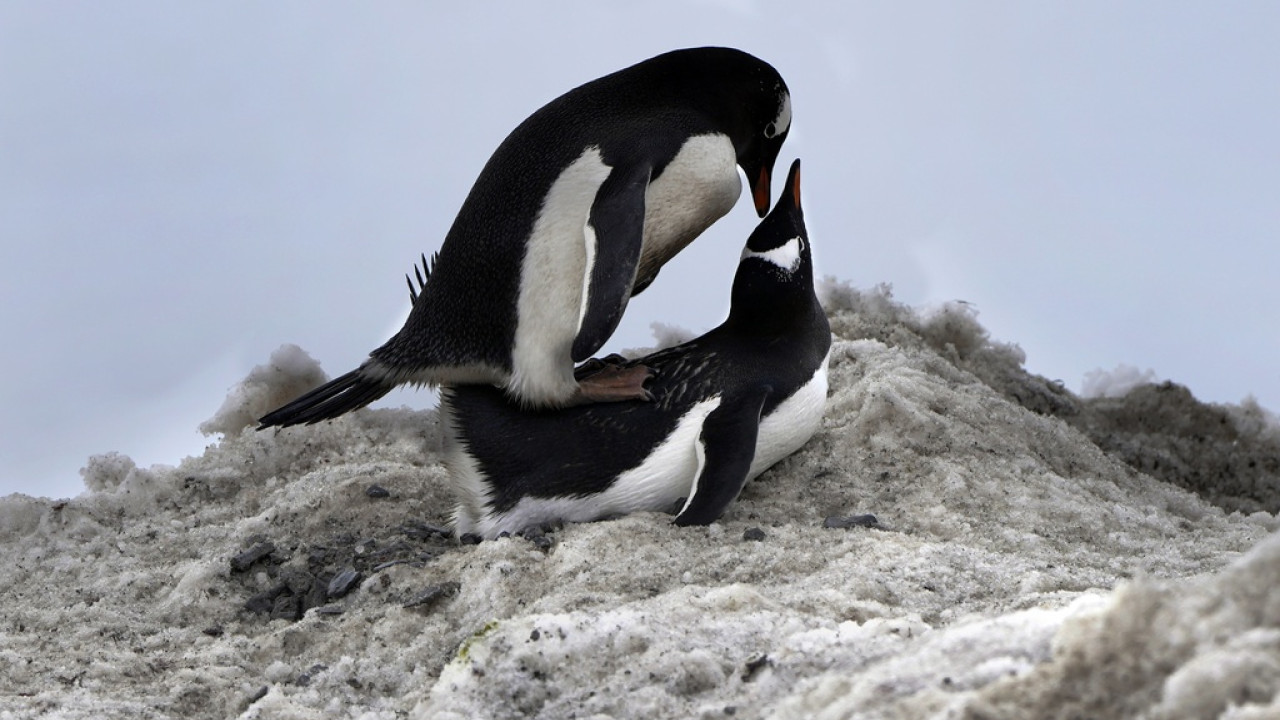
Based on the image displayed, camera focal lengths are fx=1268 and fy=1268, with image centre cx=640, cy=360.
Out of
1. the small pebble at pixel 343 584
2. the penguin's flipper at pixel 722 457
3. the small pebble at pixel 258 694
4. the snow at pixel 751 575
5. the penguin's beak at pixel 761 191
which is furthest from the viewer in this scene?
the penguin's beak at pixel 761 191

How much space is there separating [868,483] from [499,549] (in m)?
1.00

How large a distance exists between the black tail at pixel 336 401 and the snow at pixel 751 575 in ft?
1.16

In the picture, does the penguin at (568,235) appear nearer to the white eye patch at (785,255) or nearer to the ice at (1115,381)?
the white eye patch at (785,255)

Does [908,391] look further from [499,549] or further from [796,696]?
[796,696]

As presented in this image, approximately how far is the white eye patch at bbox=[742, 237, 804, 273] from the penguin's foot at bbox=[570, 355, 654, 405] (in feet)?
1.48

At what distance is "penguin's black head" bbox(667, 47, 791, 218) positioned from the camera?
10.3 ft

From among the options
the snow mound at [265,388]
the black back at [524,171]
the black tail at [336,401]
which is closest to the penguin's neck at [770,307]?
the black back at [524,171]

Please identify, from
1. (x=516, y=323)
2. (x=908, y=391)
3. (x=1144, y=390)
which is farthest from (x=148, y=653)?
(x=1144, y=390)

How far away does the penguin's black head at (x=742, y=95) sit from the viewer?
3.15m

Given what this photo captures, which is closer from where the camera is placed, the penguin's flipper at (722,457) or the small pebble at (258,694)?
the small pebble at (258,694)

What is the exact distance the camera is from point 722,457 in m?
2.73

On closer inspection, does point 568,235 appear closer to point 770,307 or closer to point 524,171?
point 524,171

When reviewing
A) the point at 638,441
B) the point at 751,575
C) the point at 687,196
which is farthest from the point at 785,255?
the point at 751,575

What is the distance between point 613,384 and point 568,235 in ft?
1.19
